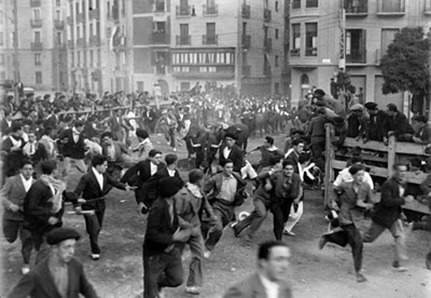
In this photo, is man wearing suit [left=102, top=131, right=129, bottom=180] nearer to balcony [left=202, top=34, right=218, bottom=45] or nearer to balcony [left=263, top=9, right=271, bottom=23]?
balcony [left=202, top=34, right=218, bottom=45]

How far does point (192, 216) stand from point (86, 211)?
1.61 meters

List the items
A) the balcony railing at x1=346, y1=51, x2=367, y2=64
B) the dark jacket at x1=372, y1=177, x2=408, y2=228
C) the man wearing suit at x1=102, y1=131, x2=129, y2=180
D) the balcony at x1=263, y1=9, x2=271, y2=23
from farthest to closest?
the balcony at x1=263, y1=9, x2=271, y2=23 < the balcony railing at x1=346, y1=51, x2=367, y2=64 < the man wearing suit at x1=102, y1=131, x2=129, y2=180 < the dark jacket at x1=372, y1=177, x2=408, y2=228

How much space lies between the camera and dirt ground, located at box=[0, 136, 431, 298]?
7.40 meters

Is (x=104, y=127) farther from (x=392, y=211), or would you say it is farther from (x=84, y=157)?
(x=392, y=211)

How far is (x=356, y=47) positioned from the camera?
26.7 m

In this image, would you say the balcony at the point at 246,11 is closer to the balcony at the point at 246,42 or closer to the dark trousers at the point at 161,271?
the balcony at the point at 246,42

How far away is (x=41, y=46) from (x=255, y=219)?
21.3m

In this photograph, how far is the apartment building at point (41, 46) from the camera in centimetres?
2388

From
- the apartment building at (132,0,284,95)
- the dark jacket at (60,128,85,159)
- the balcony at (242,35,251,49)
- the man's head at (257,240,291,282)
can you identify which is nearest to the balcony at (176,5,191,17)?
the apartment building at (132,0,284,95)

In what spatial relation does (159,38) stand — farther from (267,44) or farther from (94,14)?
(267,44)

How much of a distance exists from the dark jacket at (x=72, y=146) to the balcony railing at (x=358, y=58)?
1678cm

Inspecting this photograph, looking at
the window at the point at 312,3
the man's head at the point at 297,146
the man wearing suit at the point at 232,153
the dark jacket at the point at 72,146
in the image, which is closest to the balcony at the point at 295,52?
the window at the point at 312,3

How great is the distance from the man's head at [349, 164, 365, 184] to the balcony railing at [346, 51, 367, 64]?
19363mm

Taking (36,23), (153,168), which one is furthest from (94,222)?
(36,23)
